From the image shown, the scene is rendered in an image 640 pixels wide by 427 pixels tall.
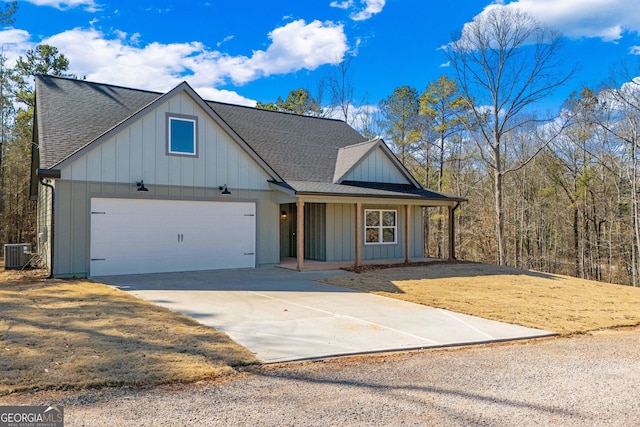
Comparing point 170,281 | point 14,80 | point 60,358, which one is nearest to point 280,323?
point 60,358

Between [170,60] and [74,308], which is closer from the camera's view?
[74,308]

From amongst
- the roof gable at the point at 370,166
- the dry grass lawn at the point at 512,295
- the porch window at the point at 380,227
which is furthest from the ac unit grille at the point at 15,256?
the porch window at the point at 380,227

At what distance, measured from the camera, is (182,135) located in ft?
42.9

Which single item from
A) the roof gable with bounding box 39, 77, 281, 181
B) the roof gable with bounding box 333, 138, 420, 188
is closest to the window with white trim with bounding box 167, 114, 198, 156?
the roof gable with bounding box 39, 77, 281, 181

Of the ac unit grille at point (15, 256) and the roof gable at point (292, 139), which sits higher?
the roof gable at point (292, 139)

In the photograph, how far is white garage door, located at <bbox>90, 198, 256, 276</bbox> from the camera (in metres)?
11.9

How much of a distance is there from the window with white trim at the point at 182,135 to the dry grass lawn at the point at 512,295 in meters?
5.58

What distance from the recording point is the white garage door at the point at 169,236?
11930 mm

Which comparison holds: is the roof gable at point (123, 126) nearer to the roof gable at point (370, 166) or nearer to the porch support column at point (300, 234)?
the porch support column at point (300, 234)

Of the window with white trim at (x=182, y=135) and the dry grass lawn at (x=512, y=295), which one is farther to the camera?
the window with white trim at (x=182, y=135)

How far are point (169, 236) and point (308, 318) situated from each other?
273 inches

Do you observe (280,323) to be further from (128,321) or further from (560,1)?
(560,1)

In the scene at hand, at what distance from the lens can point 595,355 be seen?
5691mm

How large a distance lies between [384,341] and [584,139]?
24272mm
